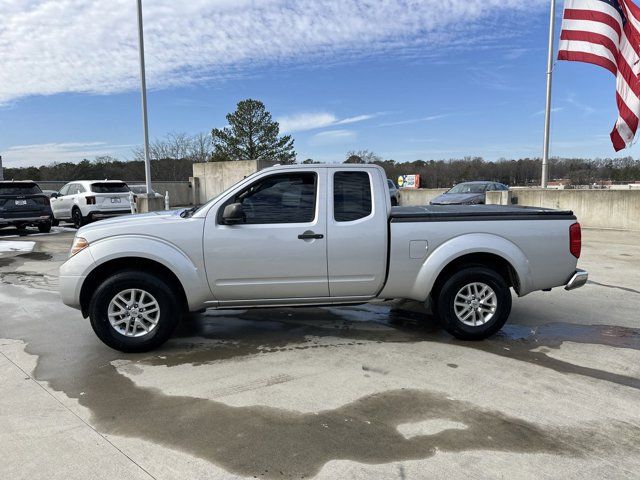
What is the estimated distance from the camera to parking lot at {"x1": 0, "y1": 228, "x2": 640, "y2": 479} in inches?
117

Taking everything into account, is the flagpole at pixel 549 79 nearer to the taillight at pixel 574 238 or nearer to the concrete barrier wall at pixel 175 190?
the taillight at pixel 574 238

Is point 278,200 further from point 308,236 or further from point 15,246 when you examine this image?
point 15,246

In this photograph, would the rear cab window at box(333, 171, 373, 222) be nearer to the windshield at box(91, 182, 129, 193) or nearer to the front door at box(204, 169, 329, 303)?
the front door at box(204, 169, 329, 303)

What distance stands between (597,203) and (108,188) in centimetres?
1648

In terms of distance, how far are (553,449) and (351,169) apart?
10.4 ft

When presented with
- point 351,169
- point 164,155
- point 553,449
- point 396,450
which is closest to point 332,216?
point 351,169

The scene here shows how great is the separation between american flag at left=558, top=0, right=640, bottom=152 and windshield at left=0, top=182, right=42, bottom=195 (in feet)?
53.2

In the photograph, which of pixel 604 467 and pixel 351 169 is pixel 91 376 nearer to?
pixel 351 169

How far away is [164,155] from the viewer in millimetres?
59562

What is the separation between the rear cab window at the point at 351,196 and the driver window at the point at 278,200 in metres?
0.25

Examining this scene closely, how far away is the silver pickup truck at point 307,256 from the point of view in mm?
4734

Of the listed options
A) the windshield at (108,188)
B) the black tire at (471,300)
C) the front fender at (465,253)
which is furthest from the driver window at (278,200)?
the windshield at (108,188)

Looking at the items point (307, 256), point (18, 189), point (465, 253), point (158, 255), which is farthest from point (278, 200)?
point (18, 189)

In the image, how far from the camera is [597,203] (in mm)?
15602
